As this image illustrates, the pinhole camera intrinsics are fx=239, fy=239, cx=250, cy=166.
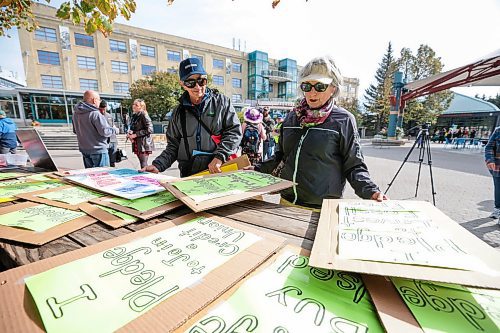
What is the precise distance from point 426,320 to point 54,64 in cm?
3479

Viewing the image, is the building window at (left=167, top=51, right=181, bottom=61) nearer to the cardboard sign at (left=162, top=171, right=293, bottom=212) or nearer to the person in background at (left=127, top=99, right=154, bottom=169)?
the person in background at (left=127, top=99, right=154, bottom=169)

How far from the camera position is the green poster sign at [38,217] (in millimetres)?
933

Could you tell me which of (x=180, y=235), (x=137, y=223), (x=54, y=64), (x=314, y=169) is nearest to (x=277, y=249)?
(x=180, y=235)

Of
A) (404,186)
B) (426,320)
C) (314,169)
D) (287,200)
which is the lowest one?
(404,186)

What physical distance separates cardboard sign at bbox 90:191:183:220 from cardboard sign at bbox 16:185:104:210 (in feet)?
0.33

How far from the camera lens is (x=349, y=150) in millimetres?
1594

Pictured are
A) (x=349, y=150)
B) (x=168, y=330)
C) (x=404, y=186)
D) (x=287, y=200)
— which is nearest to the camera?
(x=168, y=330)

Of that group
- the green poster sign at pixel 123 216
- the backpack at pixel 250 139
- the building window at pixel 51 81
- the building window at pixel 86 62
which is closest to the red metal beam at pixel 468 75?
the backpack at pixel 250 139

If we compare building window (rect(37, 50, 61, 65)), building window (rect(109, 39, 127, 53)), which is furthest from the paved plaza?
building window (rect(109, 39, 127, 53))

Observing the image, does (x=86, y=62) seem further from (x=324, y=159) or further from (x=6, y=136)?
(x=324, y=159)

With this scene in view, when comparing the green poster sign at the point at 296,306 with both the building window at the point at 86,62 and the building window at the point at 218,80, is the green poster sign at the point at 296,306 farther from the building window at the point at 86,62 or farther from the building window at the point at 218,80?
the building window at the point at 218,80

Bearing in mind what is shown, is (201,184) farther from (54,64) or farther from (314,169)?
(54,64)

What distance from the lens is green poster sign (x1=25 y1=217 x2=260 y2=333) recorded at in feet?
1.62

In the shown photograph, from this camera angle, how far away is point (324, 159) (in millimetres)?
1628
